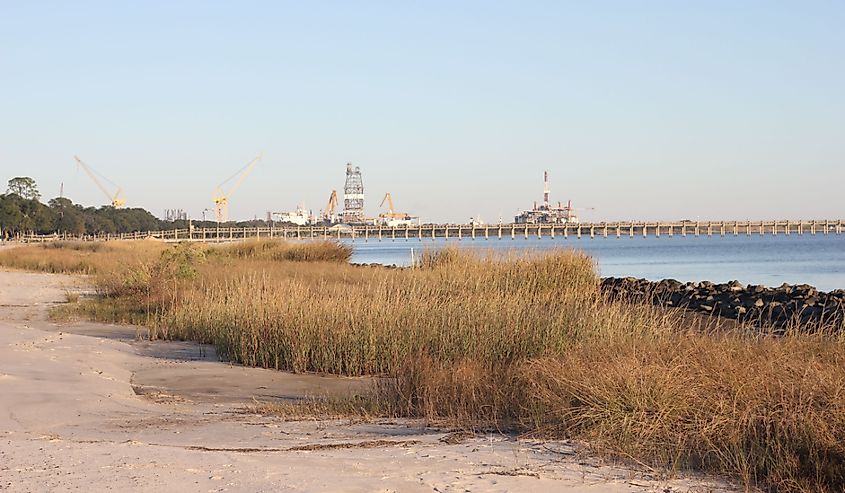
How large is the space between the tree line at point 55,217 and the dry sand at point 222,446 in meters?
95.7

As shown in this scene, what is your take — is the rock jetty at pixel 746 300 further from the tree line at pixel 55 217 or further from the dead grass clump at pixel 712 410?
the tree line at pixel 55 217

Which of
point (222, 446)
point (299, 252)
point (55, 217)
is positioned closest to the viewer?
point (222, 446)

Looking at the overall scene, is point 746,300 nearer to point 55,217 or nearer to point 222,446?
point 222,446

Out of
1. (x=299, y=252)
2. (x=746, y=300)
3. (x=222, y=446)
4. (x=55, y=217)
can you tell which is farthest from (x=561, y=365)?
(x=55, y=217)

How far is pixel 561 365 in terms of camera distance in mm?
9391

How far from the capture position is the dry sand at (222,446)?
6789 mm

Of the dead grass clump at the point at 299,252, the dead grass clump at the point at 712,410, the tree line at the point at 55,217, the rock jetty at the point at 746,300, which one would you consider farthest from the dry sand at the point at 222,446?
the tree line at the point at 55,217

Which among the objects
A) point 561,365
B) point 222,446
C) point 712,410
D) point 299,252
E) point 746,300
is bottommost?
point 746,300

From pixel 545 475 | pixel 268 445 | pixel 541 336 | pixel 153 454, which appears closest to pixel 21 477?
pixel 153 454

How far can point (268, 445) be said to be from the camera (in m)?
8.35

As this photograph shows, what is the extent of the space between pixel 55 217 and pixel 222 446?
4551 inches

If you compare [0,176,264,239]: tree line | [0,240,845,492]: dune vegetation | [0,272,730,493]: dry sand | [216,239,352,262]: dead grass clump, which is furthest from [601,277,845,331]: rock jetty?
[0,176,264,239]: tree line

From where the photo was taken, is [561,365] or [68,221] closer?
[561,365]

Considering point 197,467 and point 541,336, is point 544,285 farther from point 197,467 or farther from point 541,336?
point 197,467
